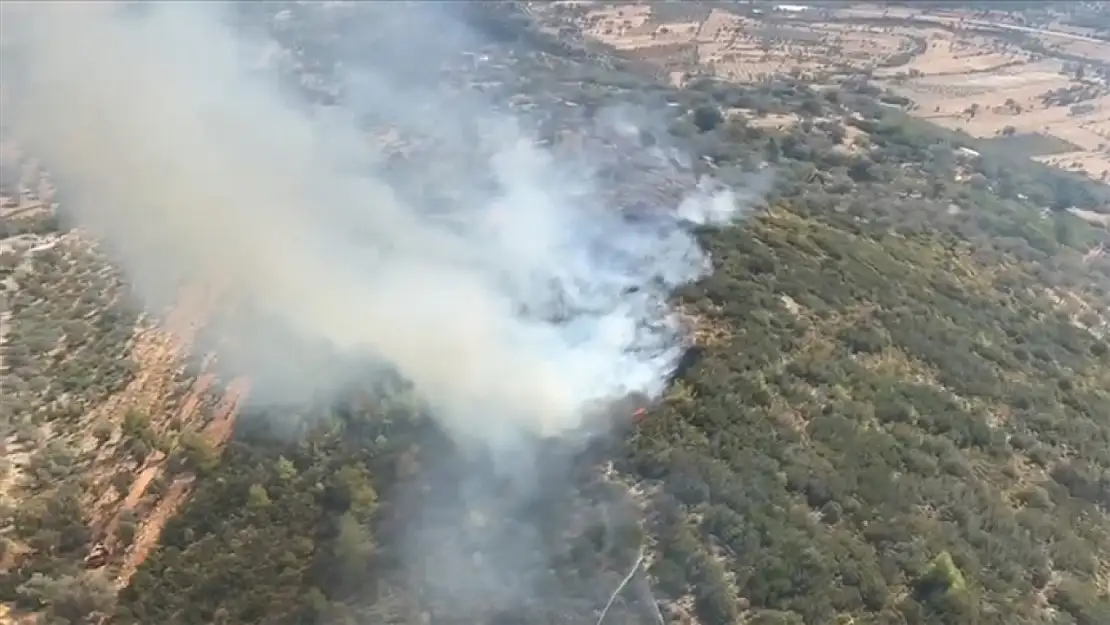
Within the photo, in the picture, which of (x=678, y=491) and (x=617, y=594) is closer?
(x=617, y=594)

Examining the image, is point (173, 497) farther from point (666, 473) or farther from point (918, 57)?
point (918, 57)

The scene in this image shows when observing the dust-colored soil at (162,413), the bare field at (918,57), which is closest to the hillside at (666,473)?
the dust-colored soil at (162,413)

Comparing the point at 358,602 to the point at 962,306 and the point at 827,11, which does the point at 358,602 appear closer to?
the point at 962,306

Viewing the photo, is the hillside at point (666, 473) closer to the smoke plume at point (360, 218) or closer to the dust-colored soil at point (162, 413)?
the dust-colored soil at point (162, 413)

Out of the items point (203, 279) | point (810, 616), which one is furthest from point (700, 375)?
point (203, 279)

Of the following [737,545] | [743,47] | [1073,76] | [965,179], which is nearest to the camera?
[737,545]

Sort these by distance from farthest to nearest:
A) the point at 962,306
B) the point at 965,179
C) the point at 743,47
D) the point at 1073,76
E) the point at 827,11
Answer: the point at 827,11 → the point at 743,47 → the point at 1073,76 → the point at 965,179 → the point at 962,306

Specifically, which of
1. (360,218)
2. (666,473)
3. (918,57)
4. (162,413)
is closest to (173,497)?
(162,413)
